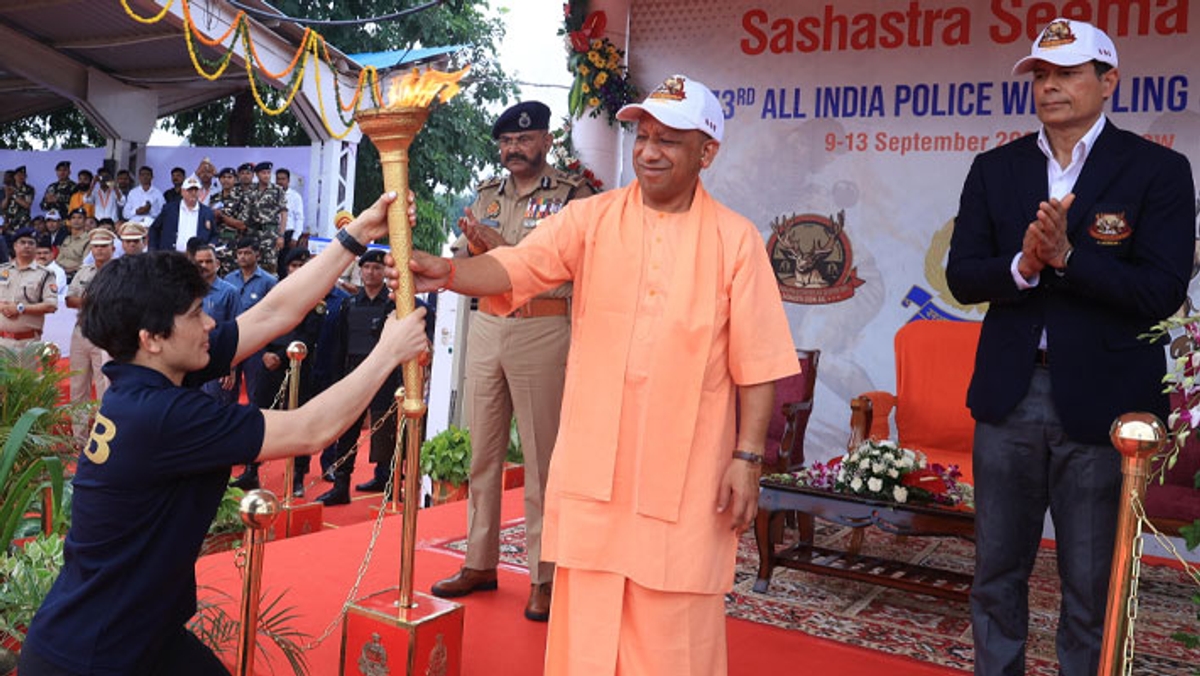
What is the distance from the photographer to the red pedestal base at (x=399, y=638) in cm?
306

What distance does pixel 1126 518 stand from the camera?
2.07m

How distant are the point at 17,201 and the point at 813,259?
1348 centimetres

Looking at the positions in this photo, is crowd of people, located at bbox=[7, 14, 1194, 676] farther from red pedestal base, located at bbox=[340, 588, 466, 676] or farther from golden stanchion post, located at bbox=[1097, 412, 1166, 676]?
golden stanchion post, located at bbox=[1097, 412, 1166, 676]

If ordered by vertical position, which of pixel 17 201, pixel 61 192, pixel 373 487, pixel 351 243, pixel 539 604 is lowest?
pixel 373 487

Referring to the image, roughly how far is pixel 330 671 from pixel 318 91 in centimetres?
1083

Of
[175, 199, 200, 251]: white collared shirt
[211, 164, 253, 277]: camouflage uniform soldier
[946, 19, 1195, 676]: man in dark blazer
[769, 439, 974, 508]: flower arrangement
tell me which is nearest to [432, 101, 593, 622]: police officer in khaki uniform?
[769, 439, 974, 508]: flower arrangement

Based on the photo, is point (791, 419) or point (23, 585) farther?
point (791, 419)

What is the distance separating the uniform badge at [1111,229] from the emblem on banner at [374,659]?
2.27m

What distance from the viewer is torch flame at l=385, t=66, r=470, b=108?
8.14 feet

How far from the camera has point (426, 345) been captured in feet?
8.39

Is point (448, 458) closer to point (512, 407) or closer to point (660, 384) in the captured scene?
point (512, 407)

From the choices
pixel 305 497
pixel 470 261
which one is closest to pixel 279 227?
pixel 305 497

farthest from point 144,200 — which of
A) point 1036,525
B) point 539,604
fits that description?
point 1036,525

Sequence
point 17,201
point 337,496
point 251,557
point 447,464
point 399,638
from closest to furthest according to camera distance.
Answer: point 251,557 < point 399,638 < point 447,464 < point 337,496 < point 17,201
